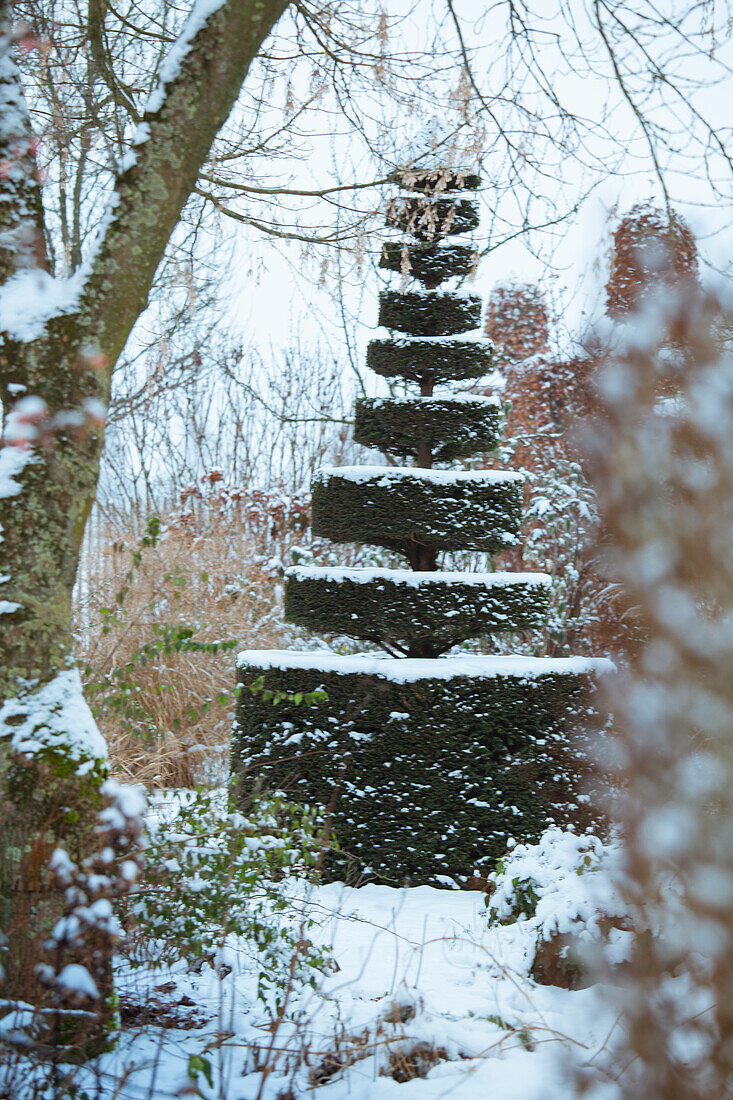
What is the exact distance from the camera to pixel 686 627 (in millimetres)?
1289

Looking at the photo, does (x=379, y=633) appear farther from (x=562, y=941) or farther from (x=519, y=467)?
(x=519, y=467)

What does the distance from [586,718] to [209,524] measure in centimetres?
534

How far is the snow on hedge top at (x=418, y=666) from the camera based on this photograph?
4.48 metres

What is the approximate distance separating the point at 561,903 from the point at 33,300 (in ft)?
8.64

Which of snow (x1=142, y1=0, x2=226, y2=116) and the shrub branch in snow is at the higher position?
snow (x1=142, y1=0, x2=226, y2=116)

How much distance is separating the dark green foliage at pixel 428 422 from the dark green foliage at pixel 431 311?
0.56m

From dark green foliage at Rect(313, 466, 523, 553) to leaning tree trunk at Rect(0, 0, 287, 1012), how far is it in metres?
2.67

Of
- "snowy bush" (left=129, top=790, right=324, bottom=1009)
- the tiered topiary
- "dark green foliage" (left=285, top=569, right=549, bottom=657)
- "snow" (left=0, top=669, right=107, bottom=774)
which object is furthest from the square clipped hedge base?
"snow" (left=0, top=669, right=107, bottom=774)

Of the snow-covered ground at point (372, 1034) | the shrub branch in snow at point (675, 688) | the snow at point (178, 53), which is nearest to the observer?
the shrub branch in snow at point (675, 688)

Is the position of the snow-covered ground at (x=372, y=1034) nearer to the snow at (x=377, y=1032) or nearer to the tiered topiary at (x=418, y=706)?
the snow at (x=377, y=1032)

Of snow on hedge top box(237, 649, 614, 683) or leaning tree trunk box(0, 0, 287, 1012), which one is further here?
snow on hedge top box(237, 649, 614, 683)

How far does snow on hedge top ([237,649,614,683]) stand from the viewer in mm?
4477

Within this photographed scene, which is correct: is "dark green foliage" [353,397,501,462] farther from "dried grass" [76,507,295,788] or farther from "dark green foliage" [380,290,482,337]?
"dried grass" [76,507,295,788]

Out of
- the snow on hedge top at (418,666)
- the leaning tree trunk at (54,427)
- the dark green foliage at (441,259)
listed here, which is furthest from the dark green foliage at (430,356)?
the leaning tree trunk at (54,427)
